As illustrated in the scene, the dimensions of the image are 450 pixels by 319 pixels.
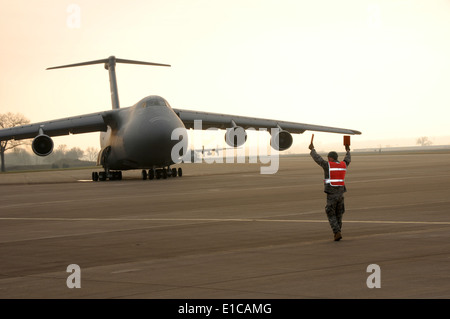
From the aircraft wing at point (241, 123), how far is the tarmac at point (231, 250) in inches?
977

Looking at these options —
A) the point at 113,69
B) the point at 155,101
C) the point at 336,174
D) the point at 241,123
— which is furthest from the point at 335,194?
the point at 113,69

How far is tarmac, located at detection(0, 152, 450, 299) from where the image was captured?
8766 millimetres

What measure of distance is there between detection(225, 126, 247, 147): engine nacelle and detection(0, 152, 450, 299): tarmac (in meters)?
24.8

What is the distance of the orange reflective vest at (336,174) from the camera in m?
13.5

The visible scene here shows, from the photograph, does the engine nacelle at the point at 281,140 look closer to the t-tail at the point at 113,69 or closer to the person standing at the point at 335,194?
the t-tail at the point at 113,69

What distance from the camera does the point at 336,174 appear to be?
13.5m

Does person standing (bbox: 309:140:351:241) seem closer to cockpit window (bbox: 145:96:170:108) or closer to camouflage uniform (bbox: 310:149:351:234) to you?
camouflage uniform (bbox: 310:149:351:234)

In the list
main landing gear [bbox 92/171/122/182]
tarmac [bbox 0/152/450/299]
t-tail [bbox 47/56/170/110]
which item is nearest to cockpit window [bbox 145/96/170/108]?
main landing gear [bbox 92/171/122/182]

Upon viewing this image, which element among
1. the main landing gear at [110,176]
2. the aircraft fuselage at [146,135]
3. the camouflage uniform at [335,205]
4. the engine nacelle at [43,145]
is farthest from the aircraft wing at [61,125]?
the camouflage uniform at [335,205]

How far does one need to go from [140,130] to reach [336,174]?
27628mm
